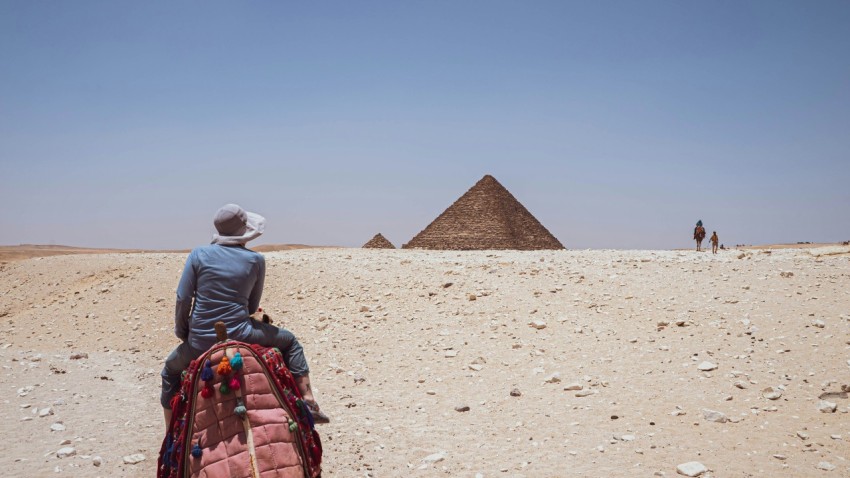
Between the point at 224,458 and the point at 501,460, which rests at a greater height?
the point at 224,458

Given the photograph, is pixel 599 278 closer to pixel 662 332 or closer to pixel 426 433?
pixel 662 332

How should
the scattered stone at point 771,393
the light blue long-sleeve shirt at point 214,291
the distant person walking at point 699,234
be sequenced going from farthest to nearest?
the distant person walking at point 699,234
the scattered stone at point 771,393
the light blue long-sleeve shirt at point 214,291

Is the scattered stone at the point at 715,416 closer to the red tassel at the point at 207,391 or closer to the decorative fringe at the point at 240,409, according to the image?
the decorative fringe at the point at 240,409

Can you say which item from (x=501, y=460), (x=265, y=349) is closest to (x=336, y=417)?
(x=501, y=460)

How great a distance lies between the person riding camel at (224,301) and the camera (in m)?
3.88

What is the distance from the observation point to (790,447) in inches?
218

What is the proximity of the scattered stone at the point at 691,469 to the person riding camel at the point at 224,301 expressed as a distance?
3394 millimetres

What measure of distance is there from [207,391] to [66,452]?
11.3ft

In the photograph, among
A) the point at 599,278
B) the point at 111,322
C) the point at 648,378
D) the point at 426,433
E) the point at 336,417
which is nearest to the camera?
the point at 426,433

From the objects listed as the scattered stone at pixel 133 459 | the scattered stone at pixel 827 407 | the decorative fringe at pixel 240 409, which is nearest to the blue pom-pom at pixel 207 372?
the decorative fringe at pixel 240 409

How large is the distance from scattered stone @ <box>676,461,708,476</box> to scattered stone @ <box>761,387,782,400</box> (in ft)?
6.62

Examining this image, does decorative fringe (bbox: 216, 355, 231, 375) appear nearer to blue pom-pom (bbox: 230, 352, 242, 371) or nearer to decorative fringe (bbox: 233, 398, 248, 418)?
blue pom-pom (bbox: 230, 352, 242, 371)

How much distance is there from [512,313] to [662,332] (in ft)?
8.41

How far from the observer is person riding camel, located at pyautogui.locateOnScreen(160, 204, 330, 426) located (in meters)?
3.88
